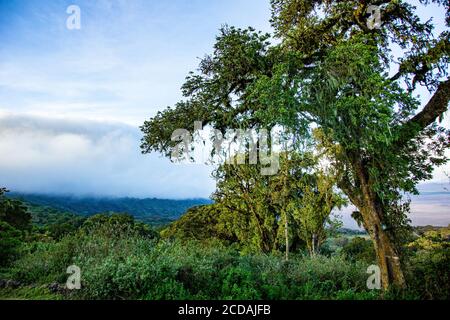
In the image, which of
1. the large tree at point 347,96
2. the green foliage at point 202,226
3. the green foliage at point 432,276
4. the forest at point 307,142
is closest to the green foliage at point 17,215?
the green foliage at point 202,226

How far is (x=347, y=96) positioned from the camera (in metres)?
8.67

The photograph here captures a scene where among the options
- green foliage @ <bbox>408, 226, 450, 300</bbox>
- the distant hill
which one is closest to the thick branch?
green foliage @ <bbox>408, 226, 450, 300</bbox>

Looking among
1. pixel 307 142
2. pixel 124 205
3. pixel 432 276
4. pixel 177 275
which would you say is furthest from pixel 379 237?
pixel 124 205

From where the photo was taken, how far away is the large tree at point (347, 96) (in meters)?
8.27

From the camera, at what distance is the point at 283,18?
460 inches

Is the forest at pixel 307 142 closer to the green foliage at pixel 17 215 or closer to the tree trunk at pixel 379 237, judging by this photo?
the tree trunk at pixel 379 237

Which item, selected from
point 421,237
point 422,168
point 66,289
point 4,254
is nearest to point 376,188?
point 422,168

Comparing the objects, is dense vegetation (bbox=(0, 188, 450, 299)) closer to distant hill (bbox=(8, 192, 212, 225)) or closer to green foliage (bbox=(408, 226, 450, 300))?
green foliage (bbox=(408, 226, 450, 300))

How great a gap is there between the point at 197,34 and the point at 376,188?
869cm

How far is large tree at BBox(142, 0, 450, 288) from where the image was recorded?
8.27m

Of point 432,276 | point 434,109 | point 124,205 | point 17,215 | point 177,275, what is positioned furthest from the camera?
point 124,205

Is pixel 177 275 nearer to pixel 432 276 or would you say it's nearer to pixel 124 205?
pixel 432 276
